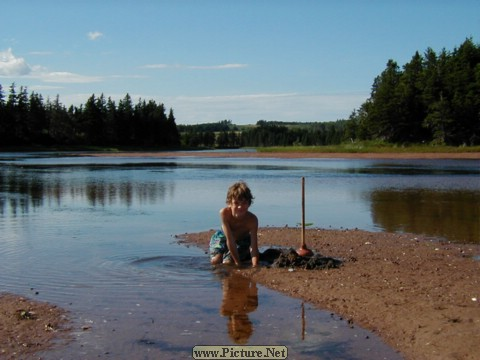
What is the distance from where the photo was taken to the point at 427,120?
3059 inches

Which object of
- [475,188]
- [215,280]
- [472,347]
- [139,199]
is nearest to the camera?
[472,347]

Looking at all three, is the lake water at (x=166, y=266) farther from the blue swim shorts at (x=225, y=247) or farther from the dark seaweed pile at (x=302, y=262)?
the dark seaweed pile at (x=302, y=262)

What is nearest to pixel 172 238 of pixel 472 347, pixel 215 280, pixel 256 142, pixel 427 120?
pixel 215 280

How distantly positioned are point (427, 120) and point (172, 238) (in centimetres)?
7047

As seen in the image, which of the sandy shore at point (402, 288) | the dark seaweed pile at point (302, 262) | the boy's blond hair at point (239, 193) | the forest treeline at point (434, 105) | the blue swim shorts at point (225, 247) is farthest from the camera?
the forest treeline at point (434, 105)

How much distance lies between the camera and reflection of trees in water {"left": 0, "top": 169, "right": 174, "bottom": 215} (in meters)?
20.7

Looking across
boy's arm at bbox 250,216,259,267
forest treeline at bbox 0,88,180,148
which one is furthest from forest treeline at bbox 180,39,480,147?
boy's arm at bbox 250,216,259,267

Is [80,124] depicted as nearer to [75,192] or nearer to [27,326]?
[75,192]

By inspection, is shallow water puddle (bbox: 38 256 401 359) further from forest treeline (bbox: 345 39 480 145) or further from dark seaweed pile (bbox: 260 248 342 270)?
forest treeline (bbox: 345 39 480 145)

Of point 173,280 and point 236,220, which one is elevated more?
point 236,220

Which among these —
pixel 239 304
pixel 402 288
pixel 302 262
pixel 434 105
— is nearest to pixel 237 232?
pixel 302 262

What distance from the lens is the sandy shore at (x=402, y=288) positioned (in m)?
6.07

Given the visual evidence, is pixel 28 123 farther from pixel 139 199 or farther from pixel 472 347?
pixel 472 347

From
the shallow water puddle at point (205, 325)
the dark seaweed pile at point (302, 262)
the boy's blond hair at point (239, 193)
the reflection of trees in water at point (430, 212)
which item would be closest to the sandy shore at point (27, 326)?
the shallow water puddle at point (205, 325)
